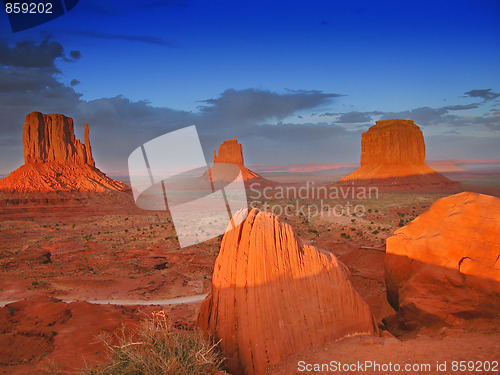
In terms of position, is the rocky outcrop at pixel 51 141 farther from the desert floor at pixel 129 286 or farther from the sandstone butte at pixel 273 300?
the sandstone butte at pixel 273 300

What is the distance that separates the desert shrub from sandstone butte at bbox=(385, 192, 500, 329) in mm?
5429

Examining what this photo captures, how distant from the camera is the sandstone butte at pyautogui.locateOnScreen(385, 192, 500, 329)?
7.73 metres

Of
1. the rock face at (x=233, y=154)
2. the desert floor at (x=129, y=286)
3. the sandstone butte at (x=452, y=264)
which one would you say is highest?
the rock face at (x=233, y=154)

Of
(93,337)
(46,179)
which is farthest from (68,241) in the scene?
(46,179)

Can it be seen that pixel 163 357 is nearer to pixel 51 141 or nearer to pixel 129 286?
pixel 129 286

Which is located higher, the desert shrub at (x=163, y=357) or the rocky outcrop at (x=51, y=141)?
the rocky outcrop at (x=51, y=141)

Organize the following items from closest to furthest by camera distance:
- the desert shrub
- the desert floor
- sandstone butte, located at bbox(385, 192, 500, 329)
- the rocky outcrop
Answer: the desert shrub → the desert floor → sandstone butte, located at bbox(385, 192, 500, 329) → the rocky outcrop

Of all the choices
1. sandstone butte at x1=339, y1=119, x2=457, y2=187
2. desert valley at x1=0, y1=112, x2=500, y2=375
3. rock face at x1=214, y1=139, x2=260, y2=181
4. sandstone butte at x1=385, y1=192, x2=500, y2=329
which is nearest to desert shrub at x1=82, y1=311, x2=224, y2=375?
desert valley at x1=0, y1=112, x2=500, y2=375

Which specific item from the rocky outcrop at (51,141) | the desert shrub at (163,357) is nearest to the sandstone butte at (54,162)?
the rocky outcrop at (51,141)

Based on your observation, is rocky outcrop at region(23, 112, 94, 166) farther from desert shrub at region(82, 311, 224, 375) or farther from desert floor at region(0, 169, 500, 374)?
desert shrub at region(82, 311, 224, 375)

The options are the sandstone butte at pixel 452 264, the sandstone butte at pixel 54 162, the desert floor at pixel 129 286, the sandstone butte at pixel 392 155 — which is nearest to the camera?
the desert floor at pixel 129 286

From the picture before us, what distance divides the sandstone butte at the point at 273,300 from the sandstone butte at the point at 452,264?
166 centimetres

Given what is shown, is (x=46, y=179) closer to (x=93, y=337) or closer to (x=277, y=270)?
(x=93, y=337)

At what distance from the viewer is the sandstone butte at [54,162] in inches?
2552
